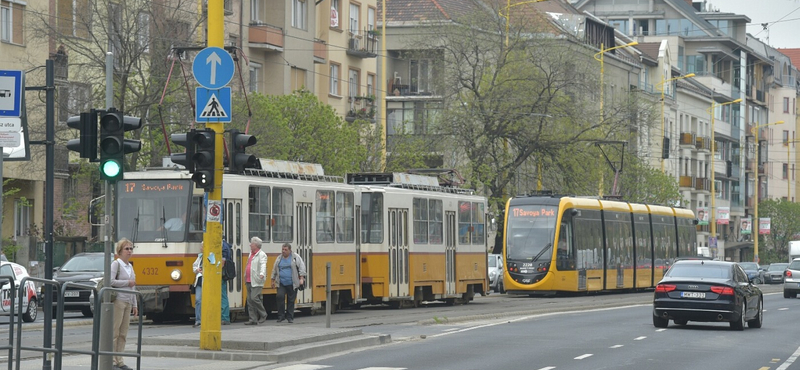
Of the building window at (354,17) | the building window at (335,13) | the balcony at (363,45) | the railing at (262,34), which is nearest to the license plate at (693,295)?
the railing at (262,34)

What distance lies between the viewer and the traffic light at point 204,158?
18.1 meters

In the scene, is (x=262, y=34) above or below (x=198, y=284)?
above

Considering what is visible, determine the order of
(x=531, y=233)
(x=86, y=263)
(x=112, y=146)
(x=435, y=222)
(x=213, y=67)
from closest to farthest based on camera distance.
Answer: (x=112, y=146) < (x=213, y=67) < (x=86, y=263) < (x=435, y=222) < (x=531, y=233)

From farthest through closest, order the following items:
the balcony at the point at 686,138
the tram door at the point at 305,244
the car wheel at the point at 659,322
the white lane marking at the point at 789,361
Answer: the balcony at the point at 686,138 < the tram door at the point at 305,244 < the car wheel at the point at 659,322 < the white lane marking at the point at 789,361

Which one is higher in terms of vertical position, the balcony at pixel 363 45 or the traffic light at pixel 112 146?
the balcony at pixel 363 45

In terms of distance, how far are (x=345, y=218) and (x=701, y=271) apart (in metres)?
8.37

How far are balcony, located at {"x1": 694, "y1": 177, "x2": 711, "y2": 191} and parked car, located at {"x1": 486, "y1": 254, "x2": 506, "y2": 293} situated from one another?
53.1 m

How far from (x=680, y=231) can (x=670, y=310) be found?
30.4m

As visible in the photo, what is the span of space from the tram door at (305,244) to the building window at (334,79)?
3091 centimetres

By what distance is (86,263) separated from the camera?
32312 millimetres

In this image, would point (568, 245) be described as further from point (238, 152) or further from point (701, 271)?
point (238, 152)

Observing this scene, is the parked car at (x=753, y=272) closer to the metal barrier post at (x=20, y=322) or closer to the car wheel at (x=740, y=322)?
the car wheel at (x=740, y=322)

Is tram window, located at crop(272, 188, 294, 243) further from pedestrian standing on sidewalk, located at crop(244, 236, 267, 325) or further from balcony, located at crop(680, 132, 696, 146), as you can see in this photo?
balcony, located at crop(680, 132, 696, 146)

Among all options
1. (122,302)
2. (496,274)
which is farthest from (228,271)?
(496,274)
